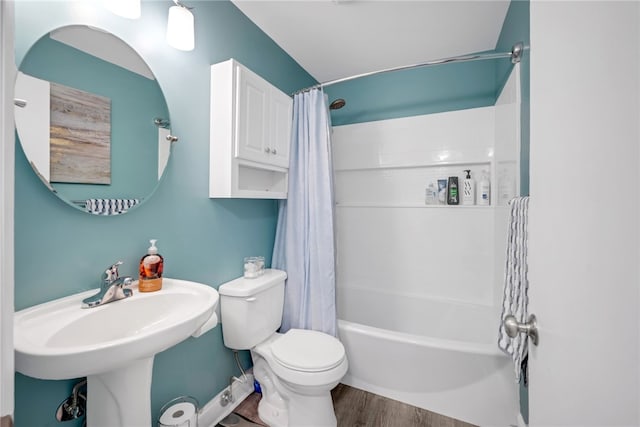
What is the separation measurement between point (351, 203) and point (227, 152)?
1.49 metres

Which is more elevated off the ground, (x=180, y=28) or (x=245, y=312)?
(x=180, y=28)

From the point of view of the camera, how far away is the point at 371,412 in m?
1.64

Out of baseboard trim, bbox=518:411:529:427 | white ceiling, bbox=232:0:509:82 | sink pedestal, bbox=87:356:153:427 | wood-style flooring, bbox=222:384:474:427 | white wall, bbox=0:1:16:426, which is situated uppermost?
white ceiling, bbox=232:0:509:82

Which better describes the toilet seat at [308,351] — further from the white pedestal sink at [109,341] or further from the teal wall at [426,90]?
the teal wall at [426,90]

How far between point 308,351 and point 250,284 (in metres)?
0.50

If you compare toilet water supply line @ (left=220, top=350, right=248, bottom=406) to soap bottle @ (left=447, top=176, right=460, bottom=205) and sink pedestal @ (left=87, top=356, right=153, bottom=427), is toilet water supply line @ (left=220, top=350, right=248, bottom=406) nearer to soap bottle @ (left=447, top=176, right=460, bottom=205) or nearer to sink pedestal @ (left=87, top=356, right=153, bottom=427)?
sink pedestal @ (left=87, top=356, right=153, bottom=427)

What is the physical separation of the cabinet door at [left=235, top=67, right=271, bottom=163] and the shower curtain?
299 mm

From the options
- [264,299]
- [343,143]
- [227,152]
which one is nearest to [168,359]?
[264,299]

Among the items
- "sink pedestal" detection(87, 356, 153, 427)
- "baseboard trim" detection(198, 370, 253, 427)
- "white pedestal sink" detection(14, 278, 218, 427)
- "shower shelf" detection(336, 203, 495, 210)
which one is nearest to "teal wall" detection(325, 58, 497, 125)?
"shower shelf" detection(336, 203, 495, 210)

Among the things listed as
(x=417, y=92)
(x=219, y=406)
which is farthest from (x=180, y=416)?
(x=417, y=92)

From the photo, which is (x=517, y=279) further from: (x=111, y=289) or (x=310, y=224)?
(x=111, y=289)

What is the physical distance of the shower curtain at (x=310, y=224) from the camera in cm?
183

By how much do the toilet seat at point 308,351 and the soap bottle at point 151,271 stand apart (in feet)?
2.37

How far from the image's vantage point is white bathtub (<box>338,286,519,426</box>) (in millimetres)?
1467
